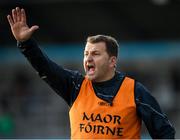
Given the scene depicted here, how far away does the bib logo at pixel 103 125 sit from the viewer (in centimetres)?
555

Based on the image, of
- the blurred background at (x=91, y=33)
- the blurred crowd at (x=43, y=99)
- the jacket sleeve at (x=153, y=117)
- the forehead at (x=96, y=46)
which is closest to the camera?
the jacket sleeve at (x=153, y=117)

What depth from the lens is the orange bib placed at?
5551 millimetres

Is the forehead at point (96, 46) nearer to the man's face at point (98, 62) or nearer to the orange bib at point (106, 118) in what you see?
the man's face at point (98, 62)

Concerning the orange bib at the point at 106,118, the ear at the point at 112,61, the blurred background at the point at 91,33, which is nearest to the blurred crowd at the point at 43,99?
the blurred background at the point at 91,33

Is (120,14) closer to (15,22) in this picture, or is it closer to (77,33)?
(77,33)

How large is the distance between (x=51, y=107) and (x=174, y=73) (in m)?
4.05

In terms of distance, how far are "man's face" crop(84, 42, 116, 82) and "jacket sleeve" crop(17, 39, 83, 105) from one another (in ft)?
0.50

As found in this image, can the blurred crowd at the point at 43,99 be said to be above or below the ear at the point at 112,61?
below

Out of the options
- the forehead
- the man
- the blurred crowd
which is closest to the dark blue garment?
the man

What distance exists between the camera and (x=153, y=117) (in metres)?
5.54

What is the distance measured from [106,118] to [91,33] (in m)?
17.0

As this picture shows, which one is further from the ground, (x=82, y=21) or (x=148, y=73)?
(x=82, y=21)

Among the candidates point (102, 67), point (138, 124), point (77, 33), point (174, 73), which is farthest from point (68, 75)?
point (77, 33)

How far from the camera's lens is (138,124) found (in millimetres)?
5637
